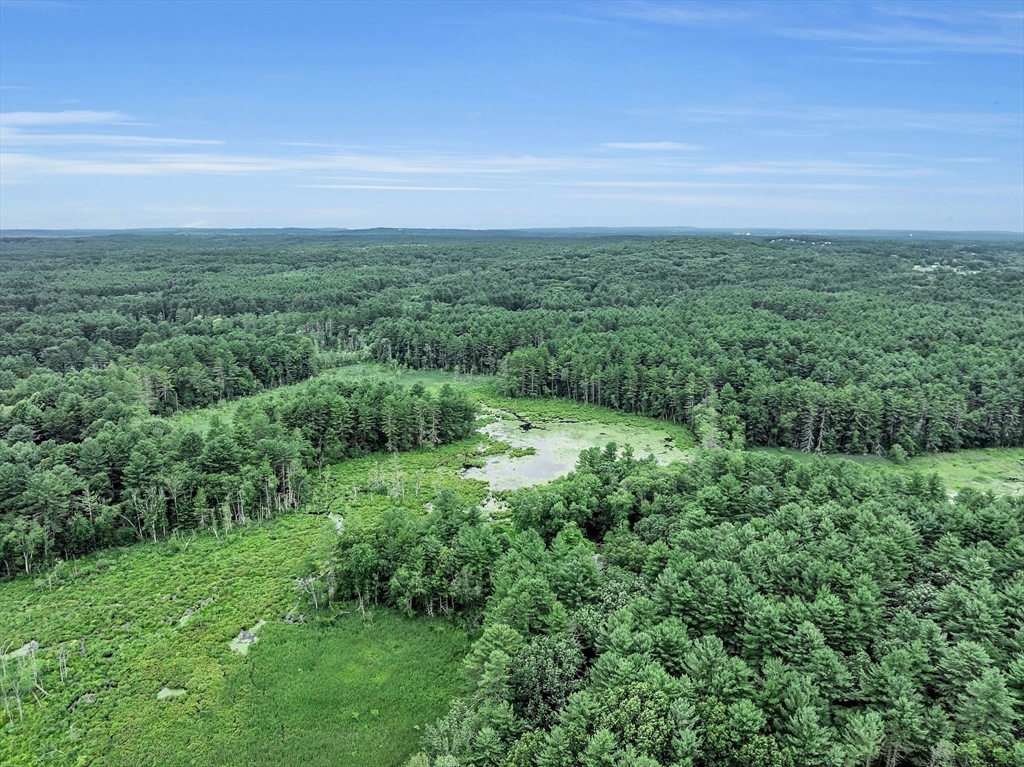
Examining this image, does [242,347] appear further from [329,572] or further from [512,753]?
[512,753]

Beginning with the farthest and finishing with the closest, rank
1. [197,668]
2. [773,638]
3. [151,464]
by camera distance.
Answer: [151,464] < [197,668] < [773,638]

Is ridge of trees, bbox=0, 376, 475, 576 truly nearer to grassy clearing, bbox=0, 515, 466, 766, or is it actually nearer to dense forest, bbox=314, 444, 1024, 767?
grassy clearing, bbox=0, 515, 466, 766

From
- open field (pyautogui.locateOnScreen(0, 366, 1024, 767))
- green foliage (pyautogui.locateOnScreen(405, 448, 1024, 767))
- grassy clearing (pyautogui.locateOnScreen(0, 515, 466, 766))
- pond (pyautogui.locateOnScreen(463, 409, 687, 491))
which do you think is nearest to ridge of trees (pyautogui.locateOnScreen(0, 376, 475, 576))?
open field (pyautogui.locateOnScreen(0, 366, 1024, 767))

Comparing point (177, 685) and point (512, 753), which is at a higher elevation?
point (512, 753)

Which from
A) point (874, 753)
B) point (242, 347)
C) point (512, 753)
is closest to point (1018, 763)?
point (874, 753)

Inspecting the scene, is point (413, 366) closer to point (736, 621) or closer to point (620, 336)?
point (620, 336)

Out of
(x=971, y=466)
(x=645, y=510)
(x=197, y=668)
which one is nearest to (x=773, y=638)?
(x=645, y=510)

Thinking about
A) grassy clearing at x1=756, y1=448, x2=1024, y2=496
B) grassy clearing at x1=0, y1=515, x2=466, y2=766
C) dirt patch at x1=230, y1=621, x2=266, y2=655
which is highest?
grassy clearing at x1=756, y1=448, x2=1024, y2=496
